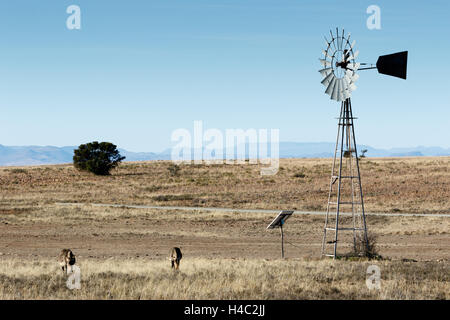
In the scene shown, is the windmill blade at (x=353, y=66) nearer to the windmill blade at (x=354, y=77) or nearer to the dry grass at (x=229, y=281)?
the windmill blade at (x=354, y=77)

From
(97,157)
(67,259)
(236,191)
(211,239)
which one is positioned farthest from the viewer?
(97,157)

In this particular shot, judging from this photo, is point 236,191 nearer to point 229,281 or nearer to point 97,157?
point 97,157

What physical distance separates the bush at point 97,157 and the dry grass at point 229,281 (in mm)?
47570

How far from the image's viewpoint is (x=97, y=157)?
6406 cm

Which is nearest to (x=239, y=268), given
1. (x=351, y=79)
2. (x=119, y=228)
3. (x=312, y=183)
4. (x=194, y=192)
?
(x=351, y=79)

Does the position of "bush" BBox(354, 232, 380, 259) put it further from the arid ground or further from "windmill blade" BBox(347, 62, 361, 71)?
"windmill blade" BBox(347, 62, 361, 71)

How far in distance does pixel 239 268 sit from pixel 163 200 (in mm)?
25255

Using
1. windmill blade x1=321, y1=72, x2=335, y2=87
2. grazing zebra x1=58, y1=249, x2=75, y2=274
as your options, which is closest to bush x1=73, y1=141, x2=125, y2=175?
windmill blade x1=321, y1=72, x2=335, y2=87

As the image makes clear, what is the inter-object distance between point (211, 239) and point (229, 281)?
11.6 meters

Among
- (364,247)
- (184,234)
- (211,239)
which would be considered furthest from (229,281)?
(184,234)

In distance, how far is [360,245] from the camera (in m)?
18.9

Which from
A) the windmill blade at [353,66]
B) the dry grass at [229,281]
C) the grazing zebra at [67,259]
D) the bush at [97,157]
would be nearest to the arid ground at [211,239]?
the dry grass at [229,281]

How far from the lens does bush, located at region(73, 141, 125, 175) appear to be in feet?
207
